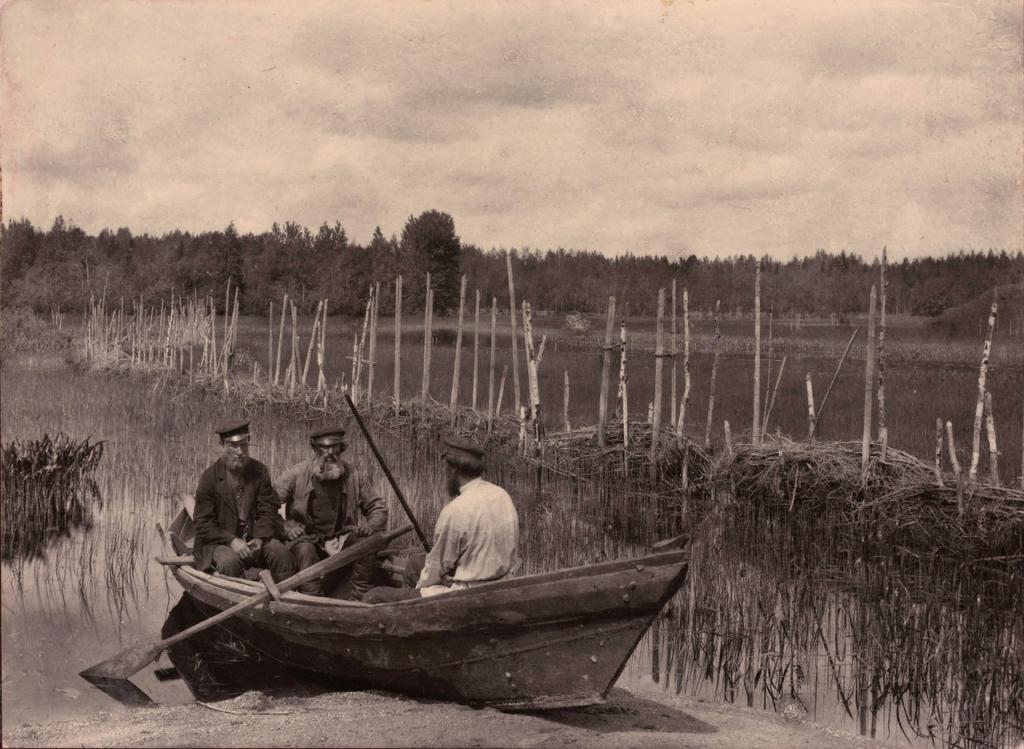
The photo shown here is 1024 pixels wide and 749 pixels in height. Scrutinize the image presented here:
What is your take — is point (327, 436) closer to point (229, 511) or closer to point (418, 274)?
point (229, 511)

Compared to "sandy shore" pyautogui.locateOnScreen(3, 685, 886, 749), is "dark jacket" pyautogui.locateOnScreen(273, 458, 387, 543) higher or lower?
higher

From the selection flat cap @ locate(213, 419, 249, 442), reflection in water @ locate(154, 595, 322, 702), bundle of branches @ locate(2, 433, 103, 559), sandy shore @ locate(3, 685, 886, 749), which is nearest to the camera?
sandy shore @ locate(3, 685, 886, 749)

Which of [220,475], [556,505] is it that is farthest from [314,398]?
[220,475]

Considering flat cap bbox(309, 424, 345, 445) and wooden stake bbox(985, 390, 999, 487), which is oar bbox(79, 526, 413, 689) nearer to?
flat cap bbox(309, 424, 345, 445)

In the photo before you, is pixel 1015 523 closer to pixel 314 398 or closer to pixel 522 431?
pixel 522 431

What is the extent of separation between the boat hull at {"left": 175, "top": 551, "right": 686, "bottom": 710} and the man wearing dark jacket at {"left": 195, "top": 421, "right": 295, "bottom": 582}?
4.34ft

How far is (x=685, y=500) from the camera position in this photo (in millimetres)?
11500

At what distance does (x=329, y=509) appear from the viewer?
778cm

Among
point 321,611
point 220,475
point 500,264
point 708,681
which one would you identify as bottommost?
point 708,681

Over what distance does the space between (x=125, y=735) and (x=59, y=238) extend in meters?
28.7

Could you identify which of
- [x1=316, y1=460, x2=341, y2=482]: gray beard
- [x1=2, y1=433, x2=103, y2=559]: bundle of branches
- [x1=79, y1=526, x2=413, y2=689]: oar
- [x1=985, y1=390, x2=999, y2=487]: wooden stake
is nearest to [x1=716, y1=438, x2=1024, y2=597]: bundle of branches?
[x1=985, y1=390, x2=999, y2=487]: wooden stake

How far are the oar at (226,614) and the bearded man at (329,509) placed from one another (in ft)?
2.09

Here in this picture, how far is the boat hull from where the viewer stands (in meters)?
5.04

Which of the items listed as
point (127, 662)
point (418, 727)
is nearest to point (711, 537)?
point (418, 727)
